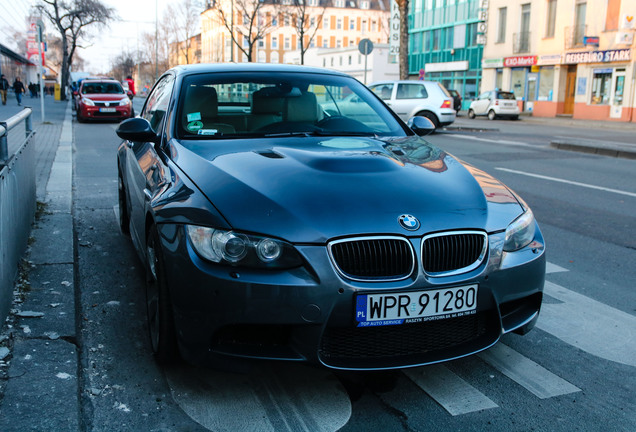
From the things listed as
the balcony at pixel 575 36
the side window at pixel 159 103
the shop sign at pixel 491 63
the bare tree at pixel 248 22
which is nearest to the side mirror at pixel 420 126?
the side window at pixel 159 103

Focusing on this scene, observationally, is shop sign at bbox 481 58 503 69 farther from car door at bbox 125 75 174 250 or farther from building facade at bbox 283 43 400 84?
car door at bbox 125 75 174 250

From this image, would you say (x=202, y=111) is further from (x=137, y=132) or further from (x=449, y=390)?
(x=449, y=390)

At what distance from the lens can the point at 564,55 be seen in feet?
117

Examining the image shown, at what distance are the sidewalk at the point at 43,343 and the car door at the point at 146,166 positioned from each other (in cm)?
60

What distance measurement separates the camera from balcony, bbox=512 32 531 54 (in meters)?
39.3

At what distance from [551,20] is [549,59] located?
252 centimetres

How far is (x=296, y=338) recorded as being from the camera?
260 cm

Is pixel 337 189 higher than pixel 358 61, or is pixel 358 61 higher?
pixel 358 61

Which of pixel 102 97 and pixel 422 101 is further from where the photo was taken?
pixel 102 97

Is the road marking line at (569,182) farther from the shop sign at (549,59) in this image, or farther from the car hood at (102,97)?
the shop sign at (549,59)

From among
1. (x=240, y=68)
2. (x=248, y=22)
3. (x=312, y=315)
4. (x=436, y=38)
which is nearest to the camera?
(x=312, y=315)

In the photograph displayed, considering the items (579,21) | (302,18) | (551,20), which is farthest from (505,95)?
(302,18)

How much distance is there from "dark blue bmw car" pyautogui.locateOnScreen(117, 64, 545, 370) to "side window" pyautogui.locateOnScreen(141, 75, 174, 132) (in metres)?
0.95

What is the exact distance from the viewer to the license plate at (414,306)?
8.40 feet
